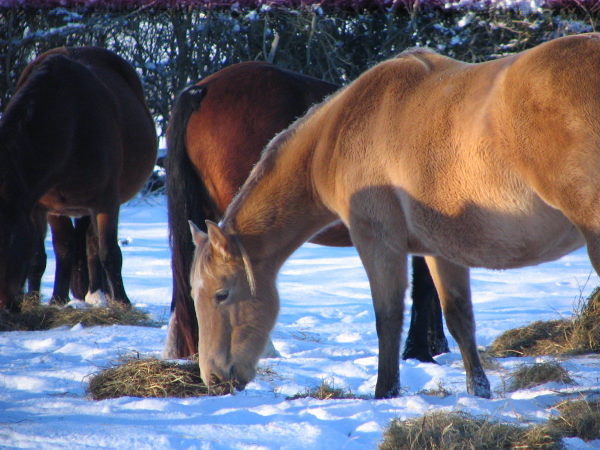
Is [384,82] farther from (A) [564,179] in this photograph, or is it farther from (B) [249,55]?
(B) [249,55]

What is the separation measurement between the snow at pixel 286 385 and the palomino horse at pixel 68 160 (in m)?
0.70

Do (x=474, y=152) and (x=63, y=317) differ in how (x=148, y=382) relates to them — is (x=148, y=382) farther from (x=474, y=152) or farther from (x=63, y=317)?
(x=63, y=317)

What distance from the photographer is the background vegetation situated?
10.2m

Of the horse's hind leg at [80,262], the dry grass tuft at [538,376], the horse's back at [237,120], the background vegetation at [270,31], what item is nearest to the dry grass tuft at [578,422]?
the dry grass tuft at [538,376]

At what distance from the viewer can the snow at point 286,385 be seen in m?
2.66

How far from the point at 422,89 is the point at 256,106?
1.73 meters

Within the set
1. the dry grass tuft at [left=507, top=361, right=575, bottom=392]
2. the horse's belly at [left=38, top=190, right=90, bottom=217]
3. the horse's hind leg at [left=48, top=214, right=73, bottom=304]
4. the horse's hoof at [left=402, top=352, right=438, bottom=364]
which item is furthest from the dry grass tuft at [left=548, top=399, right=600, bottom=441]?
the horse's hind leg at [left=48, top=214, right=73, bottom=304]

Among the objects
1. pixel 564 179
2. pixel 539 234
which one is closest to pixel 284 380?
pixel 539 234

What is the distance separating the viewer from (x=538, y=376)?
12.2 ft

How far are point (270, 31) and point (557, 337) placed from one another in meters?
7.65

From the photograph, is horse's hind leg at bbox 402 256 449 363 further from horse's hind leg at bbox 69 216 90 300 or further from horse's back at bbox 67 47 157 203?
horse's hind leg at bbox 69 216 90 300

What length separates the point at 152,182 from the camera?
13.0 metres

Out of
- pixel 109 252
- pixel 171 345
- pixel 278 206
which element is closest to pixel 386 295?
pixel 278 206

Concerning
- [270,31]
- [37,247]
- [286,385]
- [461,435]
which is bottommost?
[286,385]
